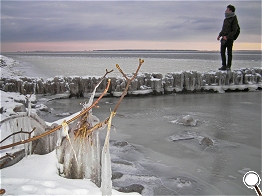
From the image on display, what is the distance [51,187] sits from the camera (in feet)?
7.79

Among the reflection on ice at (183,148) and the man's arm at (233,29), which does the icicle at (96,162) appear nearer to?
the reflection on ice at (183,148)

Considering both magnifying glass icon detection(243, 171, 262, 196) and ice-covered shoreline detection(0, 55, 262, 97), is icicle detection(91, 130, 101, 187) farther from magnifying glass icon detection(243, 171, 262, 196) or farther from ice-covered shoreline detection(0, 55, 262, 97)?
ice-covered shoreline detection(0, 55, 262, 97)

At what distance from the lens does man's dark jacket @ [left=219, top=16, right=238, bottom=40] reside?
10.2 meters

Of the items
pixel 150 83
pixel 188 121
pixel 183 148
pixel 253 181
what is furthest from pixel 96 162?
pixel 150 83

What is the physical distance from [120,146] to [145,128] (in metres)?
1.20

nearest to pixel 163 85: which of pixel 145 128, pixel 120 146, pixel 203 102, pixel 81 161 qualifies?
pixel 203 102

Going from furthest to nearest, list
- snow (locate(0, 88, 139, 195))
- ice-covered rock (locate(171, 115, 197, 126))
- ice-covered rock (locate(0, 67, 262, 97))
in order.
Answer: ice-covered rock (locate(0, 67, 262, 97)) → ice-covered rock (locate(171, 115, 197, 126)) → snow (locate(0, 88, 139, 195))

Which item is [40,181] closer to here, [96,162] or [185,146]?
[96,162]

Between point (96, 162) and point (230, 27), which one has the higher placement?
point (230, 27)

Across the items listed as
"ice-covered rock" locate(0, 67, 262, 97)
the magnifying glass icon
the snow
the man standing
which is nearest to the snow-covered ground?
the snow

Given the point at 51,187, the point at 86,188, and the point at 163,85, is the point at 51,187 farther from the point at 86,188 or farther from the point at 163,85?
the point at 163,85

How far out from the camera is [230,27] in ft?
34.0

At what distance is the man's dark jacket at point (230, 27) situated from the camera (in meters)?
10.2

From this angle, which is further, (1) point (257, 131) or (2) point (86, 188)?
(1) point (257, 131)
